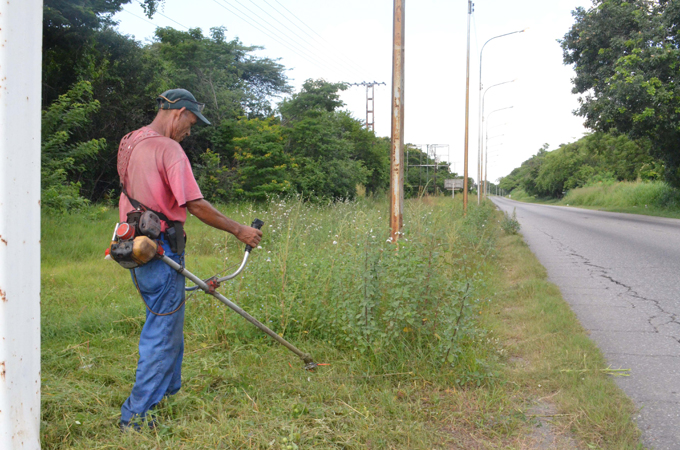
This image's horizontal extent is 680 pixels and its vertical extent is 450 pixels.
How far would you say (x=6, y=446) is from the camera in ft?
5.57

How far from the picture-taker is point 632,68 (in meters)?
19.2

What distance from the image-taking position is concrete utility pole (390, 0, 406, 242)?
247 inches

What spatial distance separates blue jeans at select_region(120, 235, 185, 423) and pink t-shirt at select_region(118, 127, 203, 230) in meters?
0.26

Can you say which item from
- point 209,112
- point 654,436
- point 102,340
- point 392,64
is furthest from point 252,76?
point 654,436

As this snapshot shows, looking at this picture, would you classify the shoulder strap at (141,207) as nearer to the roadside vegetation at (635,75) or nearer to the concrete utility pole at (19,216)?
the concrete utility pole at (19,216)

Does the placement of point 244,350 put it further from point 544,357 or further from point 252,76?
point 252,76

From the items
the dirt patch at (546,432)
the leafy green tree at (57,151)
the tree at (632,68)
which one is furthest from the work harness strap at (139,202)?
the tree at (632,68)

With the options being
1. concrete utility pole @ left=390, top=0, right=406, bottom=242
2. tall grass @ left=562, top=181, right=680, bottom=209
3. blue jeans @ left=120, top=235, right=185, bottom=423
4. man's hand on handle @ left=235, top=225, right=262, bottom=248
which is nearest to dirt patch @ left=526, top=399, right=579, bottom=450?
man's hand on handle @ left=235, top=225, right=262, bottom=248

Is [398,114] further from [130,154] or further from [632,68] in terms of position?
[632,68]

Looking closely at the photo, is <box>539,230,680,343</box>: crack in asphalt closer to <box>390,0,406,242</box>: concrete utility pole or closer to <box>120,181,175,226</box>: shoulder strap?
<box>390,0,406,242</box>: concrete utility pole

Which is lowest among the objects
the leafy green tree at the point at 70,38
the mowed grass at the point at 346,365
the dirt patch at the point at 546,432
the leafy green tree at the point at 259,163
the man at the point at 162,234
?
the dirt patch at the point at 546,432

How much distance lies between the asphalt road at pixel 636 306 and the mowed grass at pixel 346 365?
8.9 inches

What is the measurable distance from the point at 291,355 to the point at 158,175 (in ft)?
6.24

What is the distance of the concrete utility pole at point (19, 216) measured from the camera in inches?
64.6
